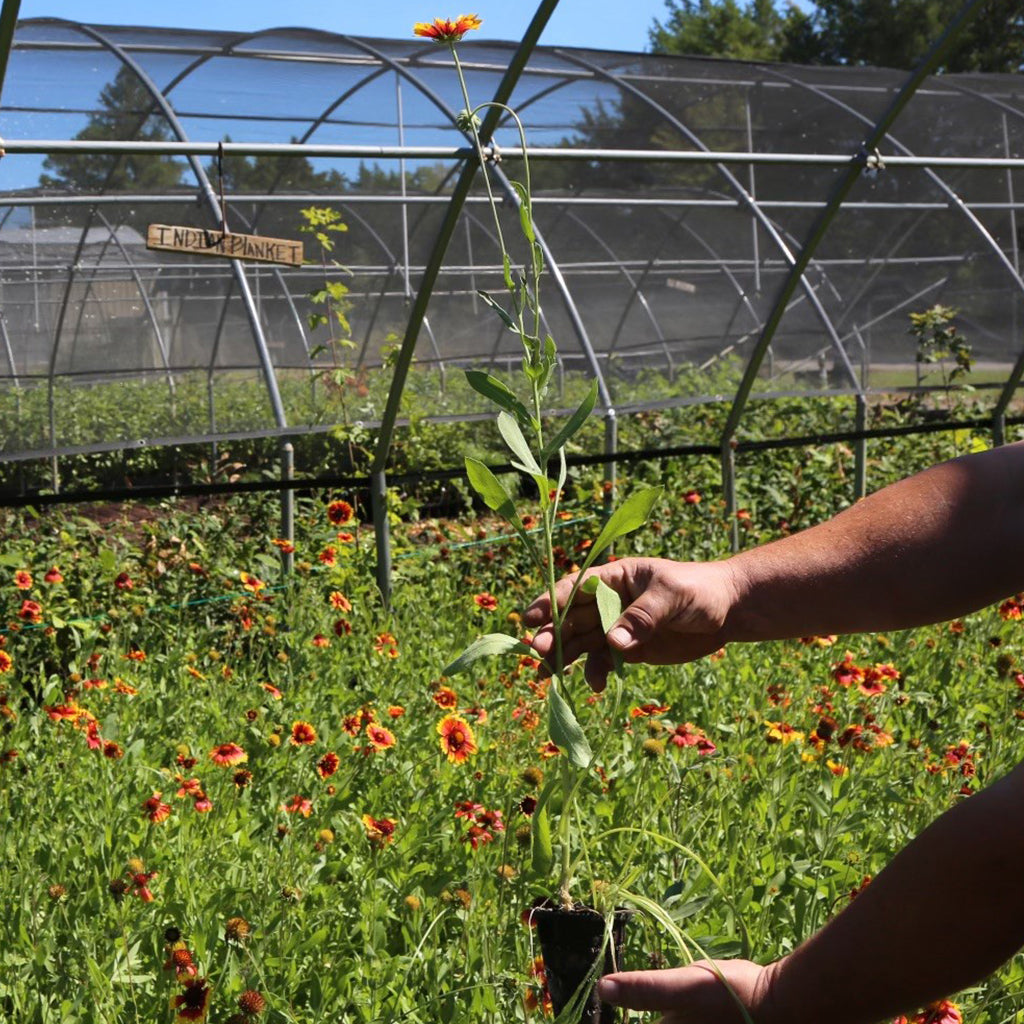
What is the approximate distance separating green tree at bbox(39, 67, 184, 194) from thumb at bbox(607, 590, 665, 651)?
15.3 feet

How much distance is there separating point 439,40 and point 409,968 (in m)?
1.28

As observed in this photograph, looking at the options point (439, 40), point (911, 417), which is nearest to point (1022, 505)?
point (439, 40)

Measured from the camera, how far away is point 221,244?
3.77m

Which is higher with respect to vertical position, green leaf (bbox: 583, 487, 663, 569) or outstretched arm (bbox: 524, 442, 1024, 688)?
green leaf (bbox: 583, 487, 663, 569)

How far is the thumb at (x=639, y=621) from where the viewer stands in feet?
3.63

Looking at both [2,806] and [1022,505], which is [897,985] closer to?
[1022,505]

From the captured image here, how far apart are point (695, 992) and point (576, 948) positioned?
0.10m

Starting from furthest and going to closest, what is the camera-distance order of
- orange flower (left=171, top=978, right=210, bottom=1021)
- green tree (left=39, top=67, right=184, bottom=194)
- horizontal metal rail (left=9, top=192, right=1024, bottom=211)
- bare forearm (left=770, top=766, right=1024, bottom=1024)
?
green tree (left=39, top=67, right=184, bottom=194), horizontal metal rail (left=9, top=192, right=1024, bottom=211), orange flower (left=171, top=978, right=210, bottom=1021), bare forearm (left=770, top=766, right=1024, bottom=1024)

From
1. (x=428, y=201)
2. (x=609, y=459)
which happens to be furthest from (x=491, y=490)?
(x=428, y=201)

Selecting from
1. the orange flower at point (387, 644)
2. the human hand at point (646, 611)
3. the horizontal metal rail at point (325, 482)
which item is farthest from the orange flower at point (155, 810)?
the horizontal metal rail at point (325, 482)

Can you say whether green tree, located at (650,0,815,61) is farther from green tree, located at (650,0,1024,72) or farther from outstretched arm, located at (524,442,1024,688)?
outstretched arm, located at (524,442,1024,688)

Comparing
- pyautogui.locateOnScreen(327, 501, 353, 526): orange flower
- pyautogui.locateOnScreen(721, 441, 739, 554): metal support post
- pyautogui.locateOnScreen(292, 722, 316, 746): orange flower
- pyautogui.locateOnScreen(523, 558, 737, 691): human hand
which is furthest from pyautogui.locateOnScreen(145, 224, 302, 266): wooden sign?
pyautogui.locateOnScreen(523, 558, 737, 691): human hand

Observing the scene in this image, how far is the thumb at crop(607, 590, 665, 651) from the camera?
111 centimetres

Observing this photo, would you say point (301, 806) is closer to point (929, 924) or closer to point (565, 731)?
point (565, 731)
